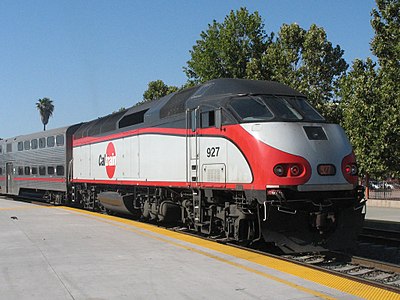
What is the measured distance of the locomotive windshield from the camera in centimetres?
1006

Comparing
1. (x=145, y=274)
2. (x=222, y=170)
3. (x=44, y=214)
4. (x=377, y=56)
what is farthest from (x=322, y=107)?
(x=145, y=274)

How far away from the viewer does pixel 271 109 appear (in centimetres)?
1019

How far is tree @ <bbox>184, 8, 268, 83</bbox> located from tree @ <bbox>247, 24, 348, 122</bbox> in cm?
437

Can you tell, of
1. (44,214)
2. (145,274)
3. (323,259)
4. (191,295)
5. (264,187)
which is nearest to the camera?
(191,295)

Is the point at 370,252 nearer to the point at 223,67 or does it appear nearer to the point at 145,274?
the point at 145,274

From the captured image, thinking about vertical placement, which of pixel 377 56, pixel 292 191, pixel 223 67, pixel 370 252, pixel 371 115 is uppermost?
pixel 223 67

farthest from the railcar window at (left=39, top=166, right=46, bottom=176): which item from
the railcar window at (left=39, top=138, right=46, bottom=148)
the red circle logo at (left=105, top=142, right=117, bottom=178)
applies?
the red circle logo at (left=105, top=142, right=117, bottom=178)

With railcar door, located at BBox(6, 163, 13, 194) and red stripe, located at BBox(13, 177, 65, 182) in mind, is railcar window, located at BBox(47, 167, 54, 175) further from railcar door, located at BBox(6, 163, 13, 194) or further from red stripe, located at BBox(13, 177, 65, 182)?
railcar door, located at BBox(6, 163, 13, 194)

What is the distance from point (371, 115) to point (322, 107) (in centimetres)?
922

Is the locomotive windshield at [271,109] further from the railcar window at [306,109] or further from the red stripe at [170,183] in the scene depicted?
the red stripe at [170,183]

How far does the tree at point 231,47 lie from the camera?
40406 mm

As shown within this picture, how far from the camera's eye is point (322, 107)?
108 feet

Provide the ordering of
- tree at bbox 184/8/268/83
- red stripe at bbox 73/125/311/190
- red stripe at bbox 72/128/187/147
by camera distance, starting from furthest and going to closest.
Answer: tree at bbox 184/8/268/83 < red stripe at bbox 72/128/187/147 < red stripe at bbox 73/125/311/190

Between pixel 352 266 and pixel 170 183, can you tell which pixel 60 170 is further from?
pixel 352 266
